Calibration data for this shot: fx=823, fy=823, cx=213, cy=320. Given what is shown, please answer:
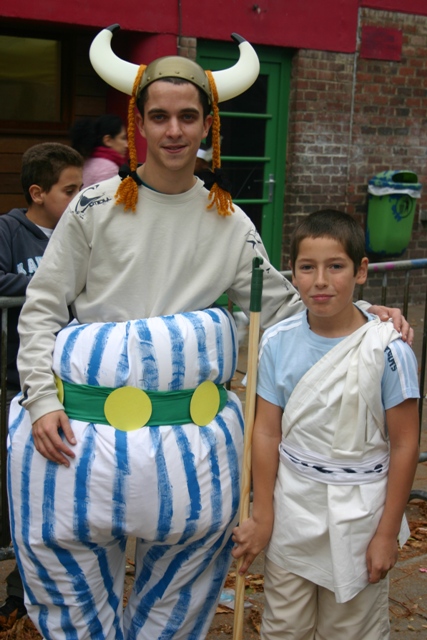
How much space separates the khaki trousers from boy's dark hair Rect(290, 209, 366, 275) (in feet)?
3.05

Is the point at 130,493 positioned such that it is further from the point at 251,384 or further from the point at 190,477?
the point at 251,384

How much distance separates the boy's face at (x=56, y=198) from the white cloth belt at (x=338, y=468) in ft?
5.17

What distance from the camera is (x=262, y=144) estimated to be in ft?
26.8

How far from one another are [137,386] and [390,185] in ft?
21.6

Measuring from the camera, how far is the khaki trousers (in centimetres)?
239

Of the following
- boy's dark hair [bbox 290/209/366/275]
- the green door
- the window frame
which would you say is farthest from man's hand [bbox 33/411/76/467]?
the green door

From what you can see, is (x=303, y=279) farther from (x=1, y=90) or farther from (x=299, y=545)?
(x=1, y=90)

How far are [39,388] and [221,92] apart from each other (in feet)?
3.39

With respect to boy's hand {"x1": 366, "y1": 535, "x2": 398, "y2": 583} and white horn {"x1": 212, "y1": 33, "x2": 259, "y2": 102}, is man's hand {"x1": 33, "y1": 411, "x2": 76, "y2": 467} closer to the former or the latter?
boy's hand {"x1": 366, "y1": 535, "x2": 398, "y2": 583}

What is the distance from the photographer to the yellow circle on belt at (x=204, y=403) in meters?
2.39

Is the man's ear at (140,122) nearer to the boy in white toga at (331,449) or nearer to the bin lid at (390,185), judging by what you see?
the boy in white toga at (331,449)

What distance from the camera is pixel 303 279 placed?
2.32 metres

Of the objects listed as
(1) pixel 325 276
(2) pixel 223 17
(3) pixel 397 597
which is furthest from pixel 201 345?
(2) pixel 223 17

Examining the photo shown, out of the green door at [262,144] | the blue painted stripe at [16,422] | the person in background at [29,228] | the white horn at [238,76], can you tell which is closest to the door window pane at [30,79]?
the green door at [262,144]
